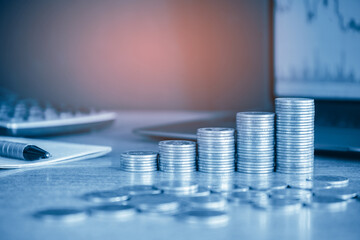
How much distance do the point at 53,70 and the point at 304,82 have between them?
1.27 metres

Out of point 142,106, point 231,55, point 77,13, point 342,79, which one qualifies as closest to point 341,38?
point 342,79

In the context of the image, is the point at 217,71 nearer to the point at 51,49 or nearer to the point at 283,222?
the point at 51,49

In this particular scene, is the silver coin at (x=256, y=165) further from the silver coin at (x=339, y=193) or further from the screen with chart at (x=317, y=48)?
the screen with chart at (x=317, y=48)

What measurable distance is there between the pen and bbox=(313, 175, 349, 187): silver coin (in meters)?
0.53

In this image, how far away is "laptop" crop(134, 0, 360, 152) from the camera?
1.36 metres

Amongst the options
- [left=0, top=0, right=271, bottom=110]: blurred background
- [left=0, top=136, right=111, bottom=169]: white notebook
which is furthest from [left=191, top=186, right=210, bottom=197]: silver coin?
[left=0, top=0, right=271, bottom=110]: blurred background

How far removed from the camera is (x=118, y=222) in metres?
0.61

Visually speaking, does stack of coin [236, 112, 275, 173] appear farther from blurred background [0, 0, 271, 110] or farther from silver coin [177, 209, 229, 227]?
blurred background [0, 0, 271, 110]

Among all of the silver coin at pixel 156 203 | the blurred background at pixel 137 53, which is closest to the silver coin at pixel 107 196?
the silver coin at pixel 156 203

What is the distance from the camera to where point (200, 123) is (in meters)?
1.45

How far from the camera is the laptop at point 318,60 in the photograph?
53.4 inches

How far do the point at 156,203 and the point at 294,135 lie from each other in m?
0.35

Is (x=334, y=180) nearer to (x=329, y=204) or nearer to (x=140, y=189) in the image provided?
(x=329, y=204)

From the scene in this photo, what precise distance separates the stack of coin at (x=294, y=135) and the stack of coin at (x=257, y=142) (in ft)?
0.05
